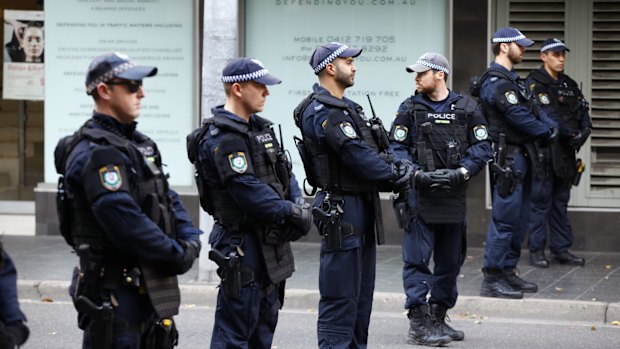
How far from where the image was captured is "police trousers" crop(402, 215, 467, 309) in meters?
8.16

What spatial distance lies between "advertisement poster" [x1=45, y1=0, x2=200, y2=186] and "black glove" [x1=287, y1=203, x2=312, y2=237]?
6915mm

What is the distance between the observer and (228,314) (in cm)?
614

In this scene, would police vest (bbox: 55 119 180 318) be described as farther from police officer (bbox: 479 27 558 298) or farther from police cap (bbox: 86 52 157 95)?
police officer (bbox: 479 27 558 298)

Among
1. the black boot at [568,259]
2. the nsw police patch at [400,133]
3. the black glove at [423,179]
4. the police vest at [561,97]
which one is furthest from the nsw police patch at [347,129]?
the black boot at [568,259]

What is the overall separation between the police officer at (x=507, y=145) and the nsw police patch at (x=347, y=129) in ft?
9.63

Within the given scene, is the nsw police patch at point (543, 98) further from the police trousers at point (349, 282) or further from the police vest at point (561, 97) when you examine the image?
the police trousers at point (349, 282)

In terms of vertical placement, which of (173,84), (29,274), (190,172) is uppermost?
(173,84)

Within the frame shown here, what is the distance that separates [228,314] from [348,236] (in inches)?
44.4

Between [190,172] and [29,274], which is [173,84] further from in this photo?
[29,274]

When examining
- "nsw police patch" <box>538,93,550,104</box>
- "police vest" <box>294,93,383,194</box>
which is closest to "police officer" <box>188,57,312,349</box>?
"police vest" <box>294,93,383,194</box>

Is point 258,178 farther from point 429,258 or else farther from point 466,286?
point 466,286

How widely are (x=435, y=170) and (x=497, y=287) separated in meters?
1.99

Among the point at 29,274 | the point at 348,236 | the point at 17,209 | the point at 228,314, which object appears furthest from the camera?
the point at 17,209

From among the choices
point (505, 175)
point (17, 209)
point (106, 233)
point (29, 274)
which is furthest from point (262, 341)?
point (17, 209)
